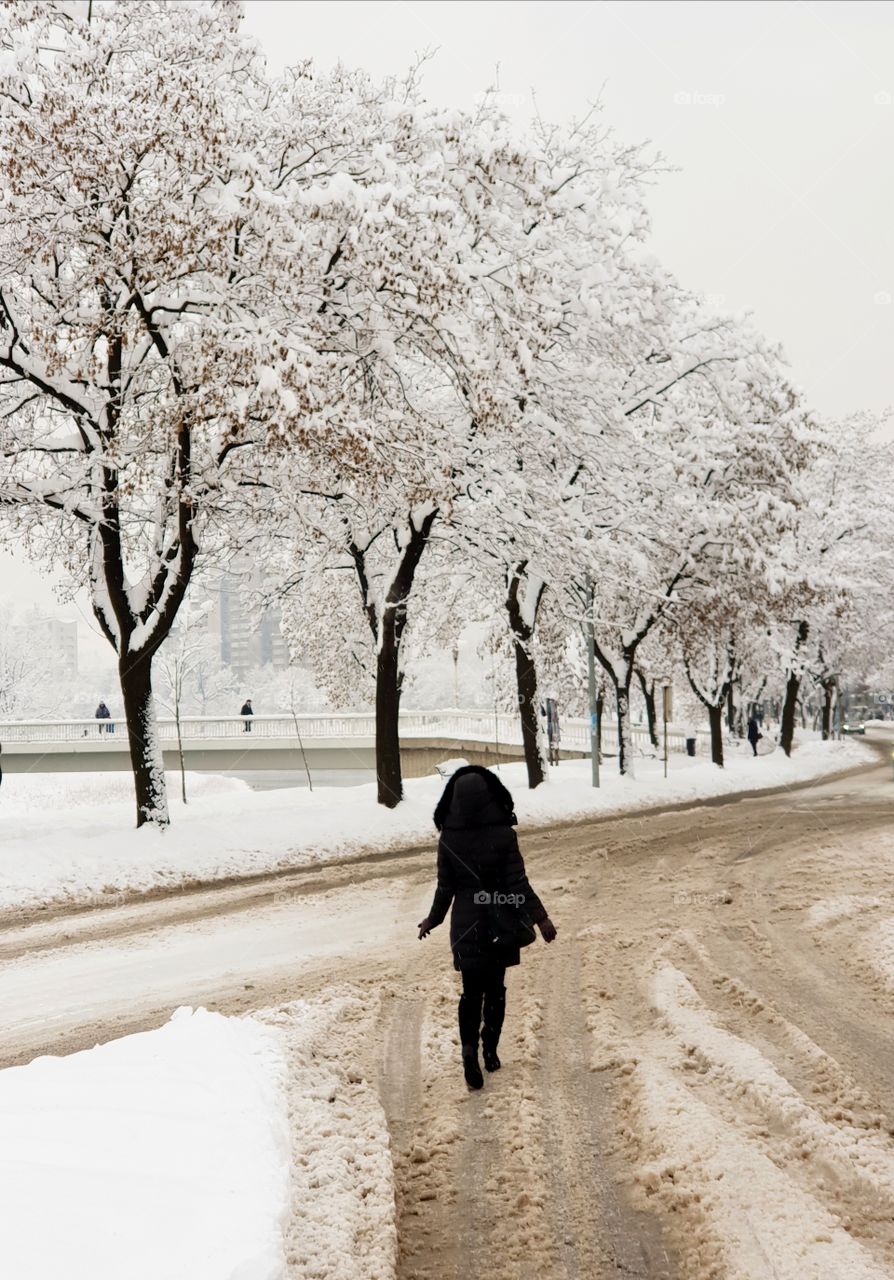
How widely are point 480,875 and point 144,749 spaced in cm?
1011

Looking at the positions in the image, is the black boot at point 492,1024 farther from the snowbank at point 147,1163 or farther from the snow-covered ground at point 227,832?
the snow-covered ground at point 227,832

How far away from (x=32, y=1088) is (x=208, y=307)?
424 inches

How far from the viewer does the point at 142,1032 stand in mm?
7035

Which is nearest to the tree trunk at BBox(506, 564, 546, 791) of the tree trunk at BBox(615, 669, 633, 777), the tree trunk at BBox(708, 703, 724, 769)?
the tree trunk at BBox(615, 669, 633, 777)

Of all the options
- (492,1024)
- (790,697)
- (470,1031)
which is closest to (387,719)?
(492,1024)

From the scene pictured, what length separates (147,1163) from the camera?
14.1ft

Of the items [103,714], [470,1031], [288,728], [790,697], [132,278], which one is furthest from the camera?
[103,714]

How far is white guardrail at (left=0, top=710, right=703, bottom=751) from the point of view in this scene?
44719 millimetres

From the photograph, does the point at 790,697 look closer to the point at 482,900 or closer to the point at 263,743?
the point at 263,743

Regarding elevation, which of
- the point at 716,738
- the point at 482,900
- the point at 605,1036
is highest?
the point at 482,900

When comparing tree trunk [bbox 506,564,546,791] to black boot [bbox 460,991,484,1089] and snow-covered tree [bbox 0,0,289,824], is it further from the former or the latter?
black boot [bbox 460,991,484,1089]

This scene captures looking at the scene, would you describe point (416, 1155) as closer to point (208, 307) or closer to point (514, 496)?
point (208, 307)

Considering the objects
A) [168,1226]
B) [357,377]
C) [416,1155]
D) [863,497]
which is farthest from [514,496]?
[863,497]

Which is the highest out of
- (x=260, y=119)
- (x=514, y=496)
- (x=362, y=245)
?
(x=260, y=119)
